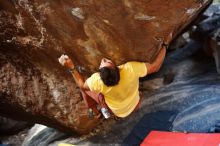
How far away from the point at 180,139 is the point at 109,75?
3.05ft

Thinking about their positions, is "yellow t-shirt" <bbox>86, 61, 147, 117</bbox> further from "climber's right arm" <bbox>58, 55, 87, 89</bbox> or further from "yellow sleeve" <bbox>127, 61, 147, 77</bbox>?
"climber's right arm" <bbox>58, 55, 87, 89</bbox>

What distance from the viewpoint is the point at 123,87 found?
11.8 ft

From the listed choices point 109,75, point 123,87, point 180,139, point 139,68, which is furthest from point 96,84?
point 180,139

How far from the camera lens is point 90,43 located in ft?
12.0

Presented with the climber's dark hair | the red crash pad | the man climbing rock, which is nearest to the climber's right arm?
the man climbing rock

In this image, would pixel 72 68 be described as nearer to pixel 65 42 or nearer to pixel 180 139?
pixel 65 42

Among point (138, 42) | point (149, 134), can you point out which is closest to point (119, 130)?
point (149, 134)

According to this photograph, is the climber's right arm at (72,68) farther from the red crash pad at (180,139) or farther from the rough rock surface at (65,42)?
the red crash pad at (180,139)

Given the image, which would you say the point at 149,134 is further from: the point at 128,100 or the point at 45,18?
the point at 45,18

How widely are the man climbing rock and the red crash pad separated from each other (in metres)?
0.36

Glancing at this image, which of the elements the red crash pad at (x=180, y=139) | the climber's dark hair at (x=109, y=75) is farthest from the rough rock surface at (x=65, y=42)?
Answer: the red crash pad at (x=180, y=139)

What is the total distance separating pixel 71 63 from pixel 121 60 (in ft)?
1.55

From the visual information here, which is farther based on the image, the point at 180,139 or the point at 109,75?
the point at 180,139

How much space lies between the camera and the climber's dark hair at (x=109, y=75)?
11.1ft
